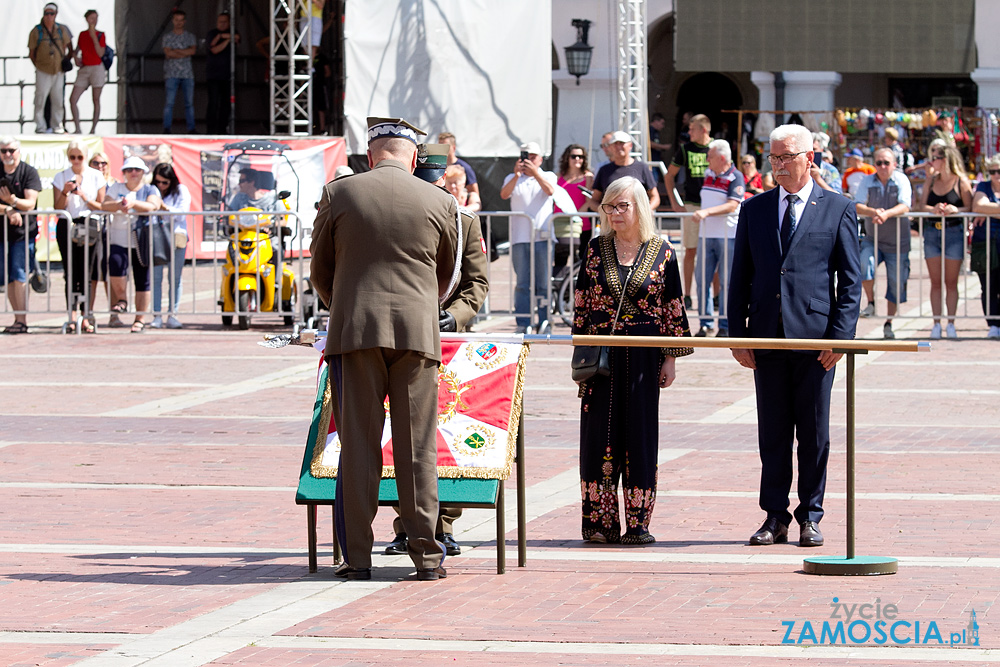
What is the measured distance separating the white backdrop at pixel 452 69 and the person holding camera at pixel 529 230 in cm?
896

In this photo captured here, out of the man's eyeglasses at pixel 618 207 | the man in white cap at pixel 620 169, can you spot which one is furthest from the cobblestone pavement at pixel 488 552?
the man in white cap at pixel 620 169

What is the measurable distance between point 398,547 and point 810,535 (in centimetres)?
192

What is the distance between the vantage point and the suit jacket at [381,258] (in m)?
6.59

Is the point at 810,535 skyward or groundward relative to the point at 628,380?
groundward

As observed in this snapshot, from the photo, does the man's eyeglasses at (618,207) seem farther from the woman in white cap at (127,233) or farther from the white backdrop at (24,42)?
the white backdrop at (24,42)

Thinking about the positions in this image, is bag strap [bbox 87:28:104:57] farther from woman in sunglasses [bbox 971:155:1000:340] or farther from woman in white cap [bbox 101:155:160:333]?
woman in sunglasses [bbox 971:155:1000:340]

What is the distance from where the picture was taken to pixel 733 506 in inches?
335

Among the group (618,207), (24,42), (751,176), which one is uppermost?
(24,42)

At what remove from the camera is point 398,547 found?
24.5 feet

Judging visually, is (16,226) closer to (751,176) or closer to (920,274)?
(751,176)

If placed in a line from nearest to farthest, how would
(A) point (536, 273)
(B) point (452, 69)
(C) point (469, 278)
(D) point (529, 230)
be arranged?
1. (C) point (469, 278)
2. (D) point (529, 230)
3. (A) point (536, 273)
4. (B) point (452, 69)

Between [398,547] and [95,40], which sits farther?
[95,40]

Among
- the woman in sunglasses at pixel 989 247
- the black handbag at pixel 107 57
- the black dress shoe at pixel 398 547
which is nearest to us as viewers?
the black dress shoe at pixel 398 547

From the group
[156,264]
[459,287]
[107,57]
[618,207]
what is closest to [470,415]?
[459,287]
